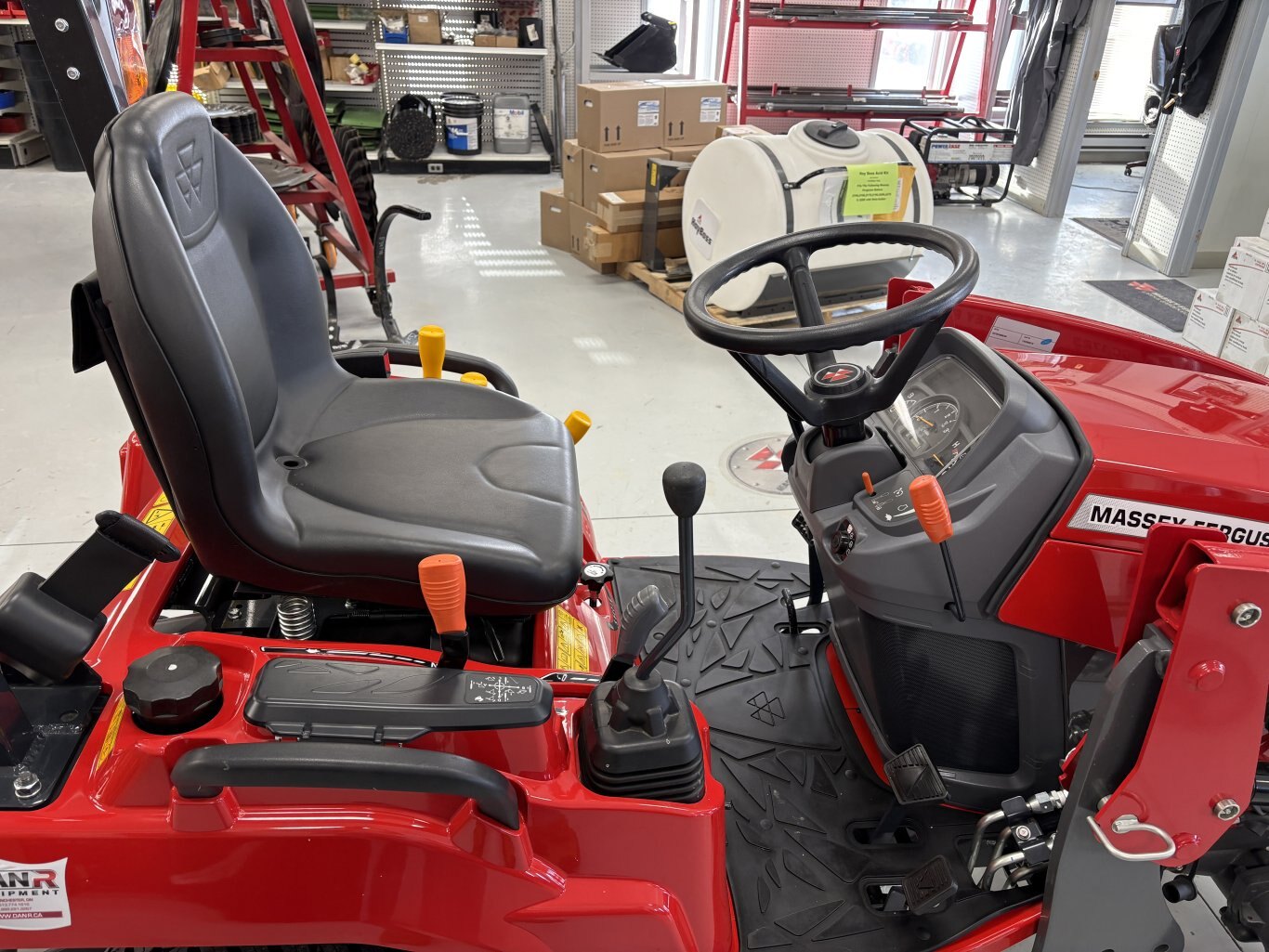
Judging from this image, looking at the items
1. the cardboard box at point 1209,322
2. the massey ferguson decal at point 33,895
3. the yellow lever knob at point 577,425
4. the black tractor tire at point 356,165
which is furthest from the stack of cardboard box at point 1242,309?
the massey ferguson decal at point 33,895

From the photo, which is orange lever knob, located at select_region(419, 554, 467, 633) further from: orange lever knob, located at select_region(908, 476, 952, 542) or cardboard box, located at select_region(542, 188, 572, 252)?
cardboard box, located at select_region(542, 188, 572, 252)

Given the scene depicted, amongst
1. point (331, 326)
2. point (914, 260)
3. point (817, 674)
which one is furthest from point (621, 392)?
point (817, 674)

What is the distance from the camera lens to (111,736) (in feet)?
3.22

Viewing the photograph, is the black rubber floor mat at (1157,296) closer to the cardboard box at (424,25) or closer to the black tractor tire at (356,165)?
the black tractor tire at (356,165)

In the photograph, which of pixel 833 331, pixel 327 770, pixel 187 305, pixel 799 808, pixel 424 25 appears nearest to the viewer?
pixel 327 770

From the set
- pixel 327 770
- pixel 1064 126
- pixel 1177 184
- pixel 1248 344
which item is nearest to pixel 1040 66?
pixel 1064 126

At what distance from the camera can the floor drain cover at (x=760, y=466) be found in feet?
8.87

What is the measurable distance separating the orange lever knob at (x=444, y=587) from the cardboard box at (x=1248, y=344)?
338 cm

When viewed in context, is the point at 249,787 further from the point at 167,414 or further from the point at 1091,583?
the point at 1091,583

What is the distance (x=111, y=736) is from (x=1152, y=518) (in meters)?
1.24

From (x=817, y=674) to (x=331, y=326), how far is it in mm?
2560

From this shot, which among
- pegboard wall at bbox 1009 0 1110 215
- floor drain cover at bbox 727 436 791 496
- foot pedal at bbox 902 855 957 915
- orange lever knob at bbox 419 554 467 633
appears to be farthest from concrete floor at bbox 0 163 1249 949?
orange lever knob at bbox 419 554 467 633

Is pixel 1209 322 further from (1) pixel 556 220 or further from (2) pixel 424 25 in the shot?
(2) pixel 424 25

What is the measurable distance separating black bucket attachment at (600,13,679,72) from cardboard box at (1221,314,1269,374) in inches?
167
